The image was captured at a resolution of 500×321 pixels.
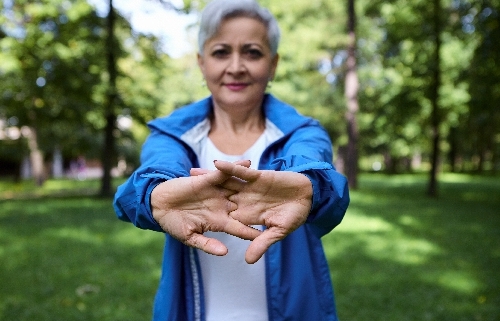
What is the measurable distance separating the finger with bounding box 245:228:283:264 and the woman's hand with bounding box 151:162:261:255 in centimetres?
4

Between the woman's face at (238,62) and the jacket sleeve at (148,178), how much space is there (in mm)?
282

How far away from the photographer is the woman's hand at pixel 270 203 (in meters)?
1.19

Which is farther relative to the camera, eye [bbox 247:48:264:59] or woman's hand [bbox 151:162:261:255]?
eye [bbox 247:48:264:59]

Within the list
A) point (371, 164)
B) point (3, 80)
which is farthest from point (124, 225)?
point (371, 164)

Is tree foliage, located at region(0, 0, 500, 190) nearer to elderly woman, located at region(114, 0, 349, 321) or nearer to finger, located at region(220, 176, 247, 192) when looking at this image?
elderly woman, located at region(114, 0, 349, 321)

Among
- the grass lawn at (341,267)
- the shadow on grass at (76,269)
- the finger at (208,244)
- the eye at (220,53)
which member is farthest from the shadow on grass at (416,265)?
the finger at (208,244)

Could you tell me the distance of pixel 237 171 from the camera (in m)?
1.14

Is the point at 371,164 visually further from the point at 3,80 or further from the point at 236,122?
the point at 236,122

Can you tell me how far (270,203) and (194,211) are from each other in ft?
0.68

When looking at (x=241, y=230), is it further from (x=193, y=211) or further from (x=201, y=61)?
(x=201, y=61)

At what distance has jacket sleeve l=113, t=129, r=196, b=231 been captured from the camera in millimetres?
1288

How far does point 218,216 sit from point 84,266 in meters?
5.29

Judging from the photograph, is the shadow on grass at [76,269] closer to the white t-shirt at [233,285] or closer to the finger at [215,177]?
the white t-shirt at [233,285]

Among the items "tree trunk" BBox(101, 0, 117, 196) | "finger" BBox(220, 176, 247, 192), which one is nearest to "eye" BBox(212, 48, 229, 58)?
"finger" BBox(220, 176, 247, 192)
